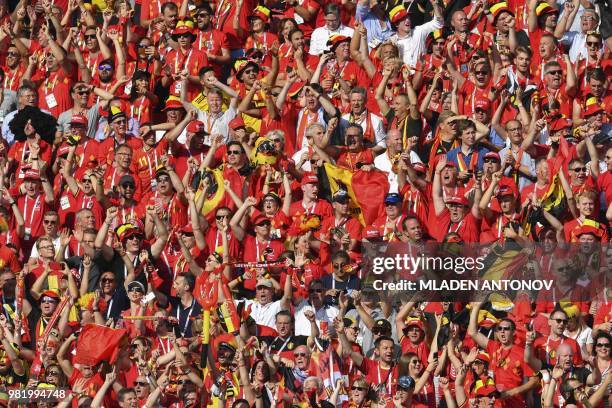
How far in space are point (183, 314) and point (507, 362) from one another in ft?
10.9

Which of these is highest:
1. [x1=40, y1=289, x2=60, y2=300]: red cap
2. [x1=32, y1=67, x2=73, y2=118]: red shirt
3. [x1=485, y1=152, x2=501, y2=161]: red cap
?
[x1=32, y1=67, x2=73, y2=118]: red shirt

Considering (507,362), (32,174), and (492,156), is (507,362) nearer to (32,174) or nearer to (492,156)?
(492,156)

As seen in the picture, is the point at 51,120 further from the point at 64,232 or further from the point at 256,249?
the point at 256,249

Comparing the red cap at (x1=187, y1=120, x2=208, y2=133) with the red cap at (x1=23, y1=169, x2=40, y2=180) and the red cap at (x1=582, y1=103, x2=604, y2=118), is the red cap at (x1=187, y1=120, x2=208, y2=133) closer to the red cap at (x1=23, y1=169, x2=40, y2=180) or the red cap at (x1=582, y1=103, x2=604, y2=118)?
the red cap at (x1=23, y1=169, x2=40, y2=180)

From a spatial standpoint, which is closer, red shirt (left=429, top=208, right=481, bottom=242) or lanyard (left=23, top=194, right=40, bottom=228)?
red shirt (left=429, top=208, right=481, bottom=242)

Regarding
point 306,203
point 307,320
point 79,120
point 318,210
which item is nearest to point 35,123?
point 79,120

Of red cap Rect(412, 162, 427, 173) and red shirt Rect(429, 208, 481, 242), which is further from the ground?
red cap Rect(412, 162, 427, 173)

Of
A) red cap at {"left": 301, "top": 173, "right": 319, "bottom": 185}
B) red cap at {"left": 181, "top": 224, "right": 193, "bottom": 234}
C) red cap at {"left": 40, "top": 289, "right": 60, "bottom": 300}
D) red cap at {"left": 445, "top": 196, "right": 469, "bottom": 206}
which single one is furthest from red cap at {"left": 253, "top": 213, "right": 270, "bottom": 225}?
red cap at {"left": 40, "top": 289, "right": 60, "bottom": 300}

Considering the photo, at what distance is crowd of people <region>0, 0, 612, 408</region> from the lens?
22094 millimetres

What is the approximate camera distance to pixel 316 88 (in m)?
24.4

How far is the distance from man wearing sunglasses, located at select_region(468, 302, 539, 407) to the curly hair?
5950 mm

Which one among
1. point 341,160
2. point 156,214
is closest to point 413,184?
point 341,160

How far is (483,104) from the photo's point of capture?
23734 millimetres

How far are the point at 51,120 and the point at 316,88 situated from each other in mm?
3232
